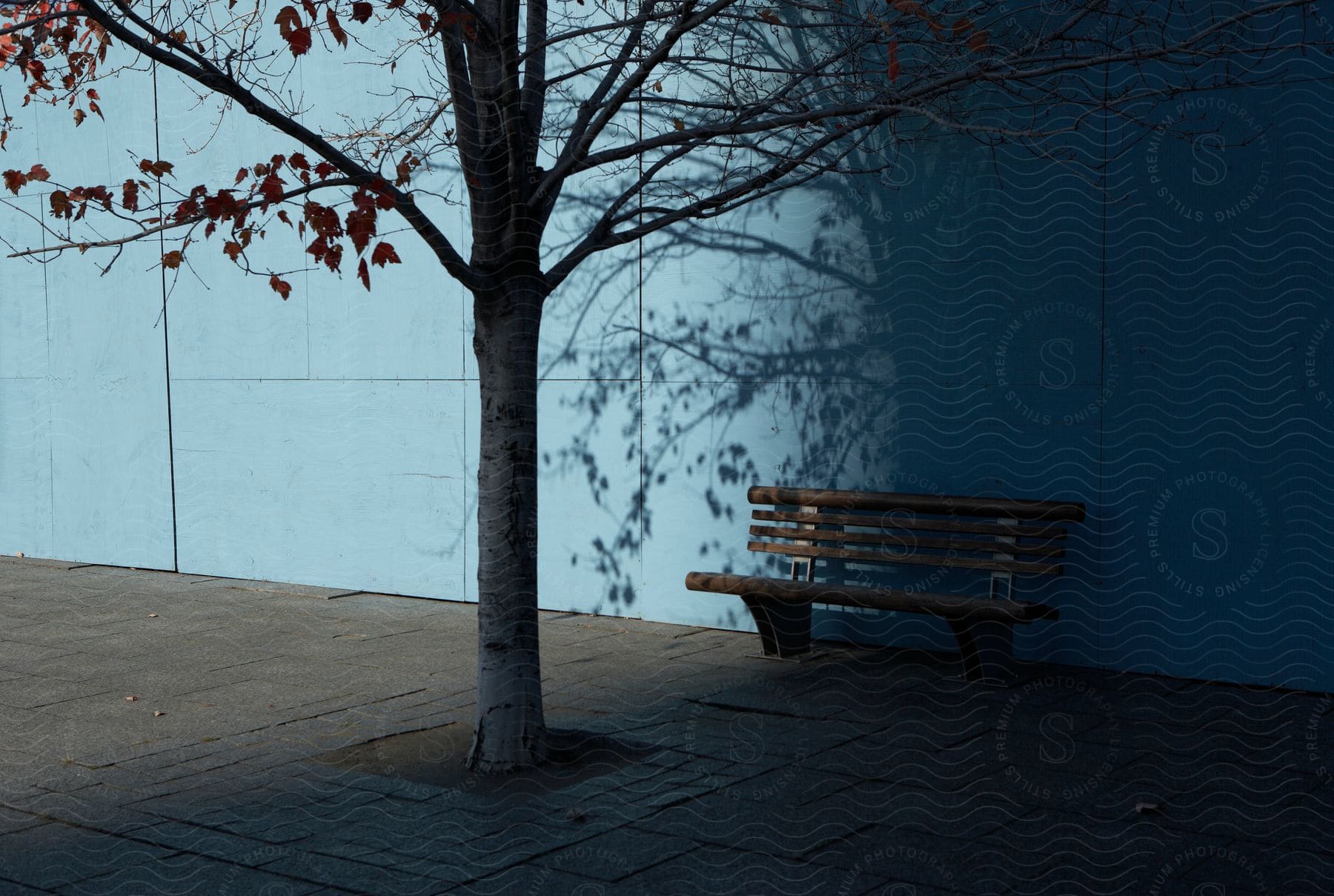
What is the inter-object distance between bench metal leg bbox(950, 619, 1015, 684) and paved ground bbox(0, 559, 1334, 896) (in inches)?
5.0

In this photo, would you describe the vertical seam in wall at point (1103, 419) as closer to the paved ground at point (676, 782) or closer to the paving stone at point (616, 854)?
the paved ground at point (676, 782)

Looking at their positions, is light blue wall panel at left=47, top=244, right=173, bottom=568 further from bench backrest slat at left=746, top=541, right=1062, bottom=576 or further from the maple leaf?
the maple leaf

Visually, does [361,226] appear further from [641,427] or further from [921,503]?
[641,427]

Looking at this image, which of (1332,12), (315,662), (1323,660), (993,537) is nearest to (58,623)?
(315,662)

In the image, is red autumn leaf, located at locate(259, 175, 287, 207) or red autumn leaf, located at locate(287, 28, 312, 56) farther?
red autumn leaf, located at locate(259, 175, 287, 207)

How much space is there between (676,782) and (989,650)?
2.02 metres

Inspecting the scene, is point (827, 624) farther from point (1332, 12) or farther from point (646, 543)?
point (1332, 12)

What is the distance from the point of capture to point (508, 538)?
4.99 metres

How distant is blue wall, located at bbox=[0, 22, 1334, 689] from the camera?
6039mm

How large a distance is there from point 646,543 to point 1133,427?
2901 millimetres

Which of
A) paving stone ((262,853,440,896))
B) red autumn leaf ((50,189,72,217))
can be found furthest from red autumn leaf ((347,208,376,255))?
paving stone ((262,853,440,896))

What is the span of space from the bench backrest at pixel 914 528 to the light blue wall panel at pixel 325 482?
8.50 feet

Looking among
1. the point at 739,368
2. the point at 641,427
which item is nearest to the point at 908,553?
the point at 739,368

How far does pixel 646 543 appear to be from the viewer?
802 centimetres
